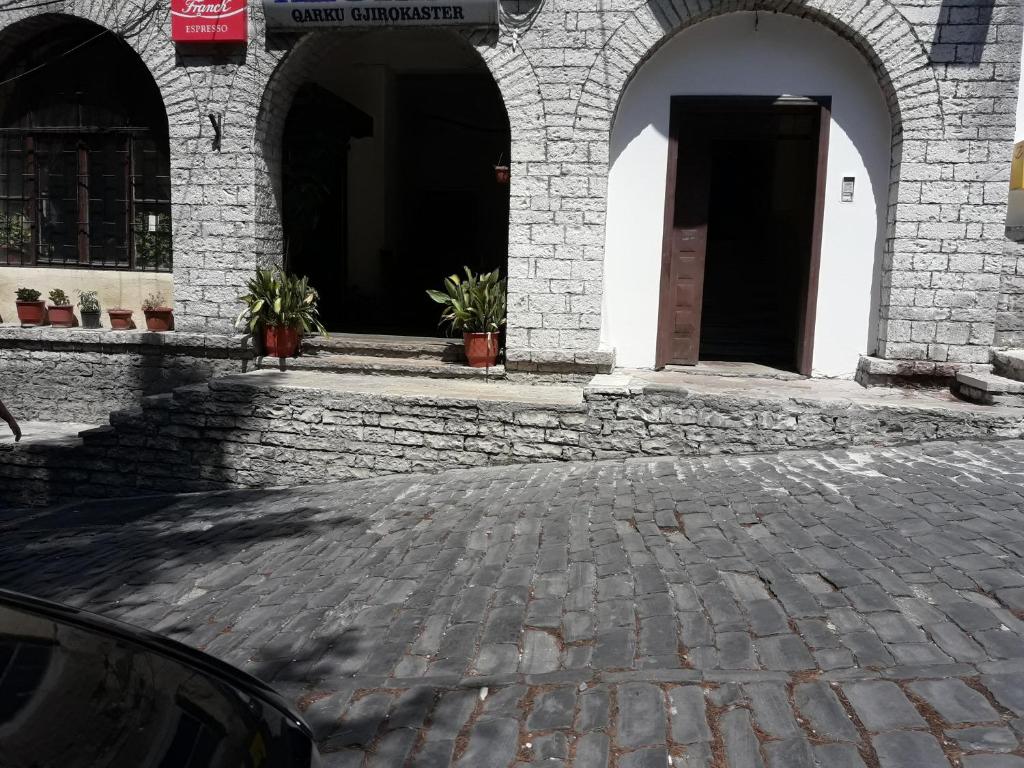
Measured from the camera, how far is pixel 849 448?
6.91m

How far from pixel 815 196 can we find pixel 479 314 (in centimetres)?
357

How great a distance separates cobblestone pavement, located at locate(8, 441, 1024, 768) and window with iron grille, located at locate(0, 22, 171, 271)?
4.73 metres

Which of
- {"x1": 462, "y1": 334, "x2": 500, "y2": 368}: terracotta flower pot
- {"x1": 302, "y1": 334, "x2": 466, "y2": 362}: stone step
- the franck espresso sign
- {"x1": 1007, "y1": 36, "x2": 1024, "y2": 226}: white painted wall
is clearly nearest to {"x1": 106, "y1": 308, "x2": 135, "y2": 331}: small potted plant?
{"x1": 302, "y1": 334, "x2": 466, "y2": 362}: stone step

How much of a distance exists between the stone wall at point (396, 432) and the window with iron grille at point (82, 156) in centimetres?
291

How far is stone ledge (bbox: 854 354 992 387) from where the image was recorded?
795 cm

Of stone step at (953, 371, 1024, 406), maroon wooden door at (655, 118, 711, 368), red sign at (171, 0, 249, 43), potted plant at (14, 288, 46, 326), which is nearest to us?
stone step at (953, 371, 1024, 406)

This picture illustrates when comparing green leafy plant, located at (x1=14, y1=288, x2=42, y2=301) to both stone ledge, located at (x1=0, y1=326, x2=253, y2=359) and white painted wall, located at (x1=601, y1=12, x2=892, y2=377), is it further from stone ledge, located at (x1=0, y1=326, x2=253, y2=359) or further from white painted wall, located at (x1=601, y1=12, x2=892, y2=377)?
white painted wall, located at (x1=601, y1=12, x2=892, y2=377)

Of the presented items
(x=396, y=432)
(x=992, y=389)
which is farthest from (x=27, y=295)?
(x=992, y=389)

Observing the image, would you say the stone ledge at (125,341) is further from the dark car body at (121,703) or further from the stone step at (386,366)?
the dark car body at (121,703)

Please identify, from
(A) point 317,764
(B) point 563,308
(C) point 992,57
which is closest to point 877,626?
(A) point 317,764

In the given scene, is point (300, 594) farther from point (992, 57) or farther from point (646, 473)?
point (992, 57)

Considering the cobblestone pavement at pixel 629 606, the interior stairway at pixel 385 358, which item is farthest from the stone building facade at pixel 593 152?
the cobblestone pavement at pixel 629 606

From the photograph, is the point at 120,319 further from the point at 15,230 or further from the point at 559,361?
the point at 559,361

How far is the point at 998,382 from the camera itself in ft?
23.7
